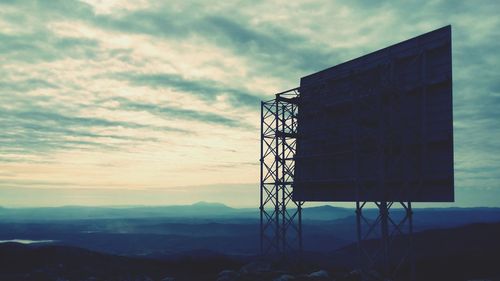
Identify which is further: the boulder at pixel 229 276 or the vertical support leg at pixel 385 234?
the boulder at pixel 229 276

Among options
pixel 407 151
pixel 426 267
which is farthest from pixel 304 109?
pixel 426 267

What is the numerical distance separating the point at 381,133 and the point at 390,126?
3.93 feet

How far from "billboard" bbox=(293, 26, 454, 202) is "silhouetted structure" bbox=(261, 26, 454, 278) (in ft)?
0.17

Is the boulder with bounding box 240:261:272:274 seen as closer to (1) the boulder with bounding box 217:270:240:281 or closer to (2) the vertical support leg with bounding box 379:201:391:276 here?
(1) the boulder with bounding box 217:270:240:281

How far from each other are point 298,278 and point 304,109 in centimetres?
1225

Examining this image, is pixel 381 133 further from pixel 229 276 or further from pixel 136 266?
pixel 136 266

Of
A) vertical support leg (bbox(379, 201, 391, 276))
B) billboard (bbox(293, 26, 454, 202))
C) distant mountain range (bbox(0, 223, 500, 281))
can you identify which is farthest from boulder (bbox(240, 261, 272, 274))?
vertical support leg (bbox(379, 201, 391, 276))

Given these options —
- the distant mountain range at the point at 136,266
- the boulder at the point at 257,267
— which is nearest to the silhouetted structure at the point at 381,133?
the boulder at the point at 257,267

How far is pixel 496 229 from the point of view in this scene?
58.5 m

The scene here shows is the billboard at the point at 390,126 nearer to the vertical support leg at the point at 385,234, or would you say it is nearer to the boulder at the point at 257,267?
the vertical support leg at the point at 385,234

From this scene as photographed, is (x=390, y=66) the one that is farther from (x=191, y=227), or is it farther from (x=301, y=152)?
(x=191, y=227)

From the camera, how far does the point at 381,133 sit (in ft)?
63.5

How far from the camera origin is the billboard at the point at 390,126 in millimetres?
19188

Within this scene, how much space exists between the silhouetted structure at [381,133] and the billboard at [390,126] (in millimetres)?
53
